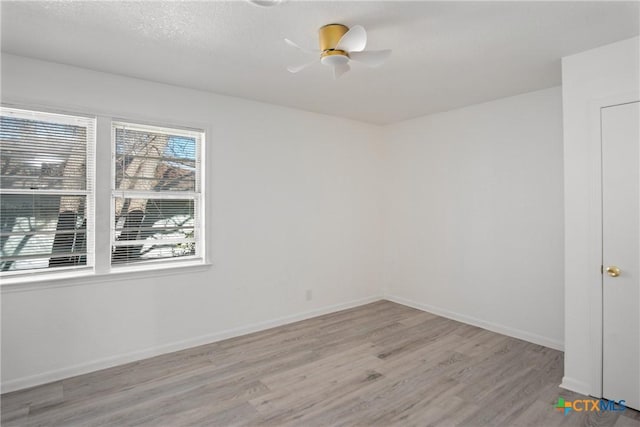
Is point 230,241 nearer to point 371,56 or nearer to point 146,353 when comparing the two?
point 146,353

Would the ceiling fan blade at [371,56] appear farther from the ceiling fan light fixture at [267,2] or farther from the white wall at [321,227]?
the white wall at [321,227]

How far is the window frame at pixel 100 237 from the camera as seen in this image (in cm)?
285

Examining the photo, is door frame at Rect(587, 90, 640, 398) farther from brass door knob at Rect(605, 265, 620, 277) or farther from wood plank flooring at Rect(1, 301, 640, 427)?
wood plank flooring at Rect(1, 301, 640, 427)

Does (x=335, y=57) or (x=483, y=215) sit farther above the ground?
(x=335, y=57)

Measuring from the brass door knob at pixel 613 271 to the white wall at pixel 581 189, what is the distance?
2.9 inches

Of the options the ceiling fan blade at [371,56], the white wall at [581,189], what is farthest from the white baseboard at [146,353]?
the ceiling fan blade at [371,56]

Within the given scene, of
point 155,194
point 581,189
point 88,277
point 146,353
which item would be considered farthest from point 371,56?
point 146,353

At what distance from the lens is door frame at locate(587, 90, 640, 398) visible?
2.66 metres

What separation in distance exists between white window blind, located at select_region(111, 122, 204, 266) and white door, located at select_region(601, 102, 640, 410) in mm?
3601

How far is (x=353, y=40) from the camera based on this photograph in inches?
83.7

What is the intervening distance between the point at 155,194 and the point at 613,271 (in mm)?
3940

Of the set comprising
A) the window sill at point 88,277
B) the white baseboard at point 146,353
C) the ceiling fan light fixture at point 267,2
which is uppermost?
the ceiling fan light fixture at point 267,2

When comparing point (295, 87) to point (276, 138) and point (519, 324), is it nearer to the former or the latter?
point (276, 138)

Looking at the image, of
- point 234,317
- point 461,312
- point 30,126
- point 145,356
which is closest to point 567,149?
point 461,312
